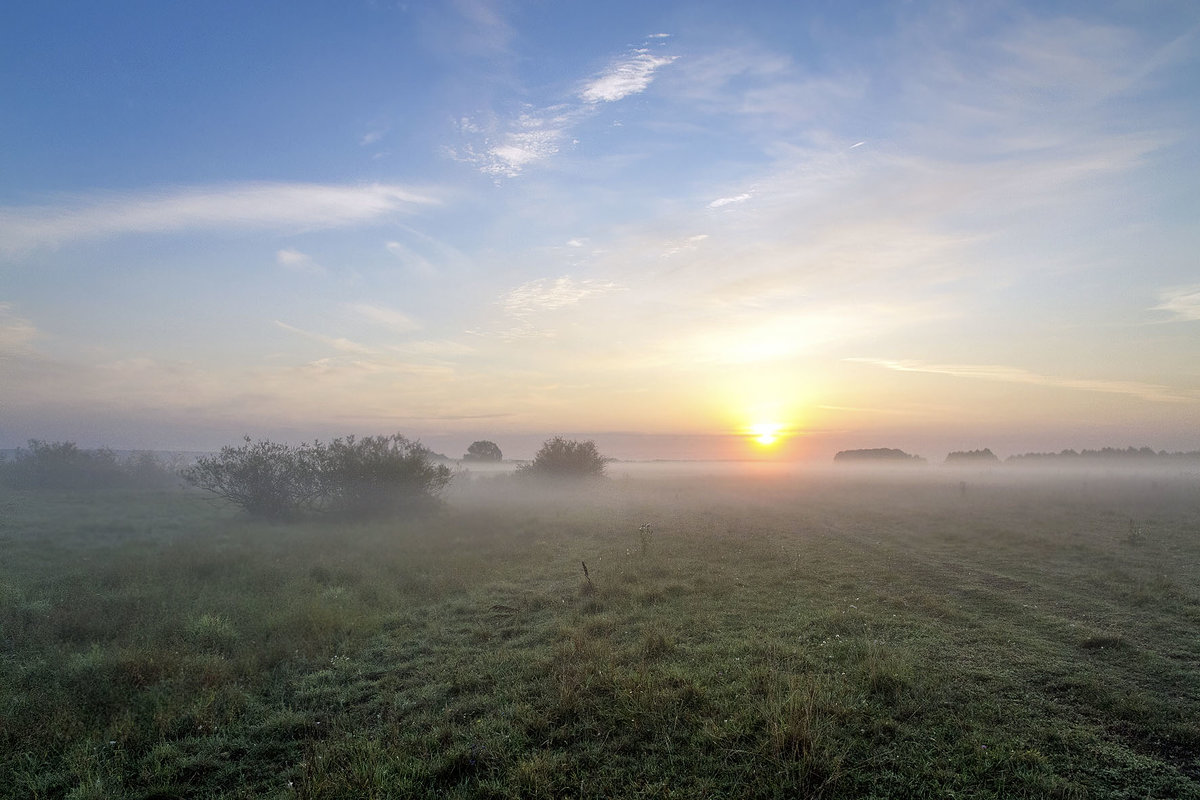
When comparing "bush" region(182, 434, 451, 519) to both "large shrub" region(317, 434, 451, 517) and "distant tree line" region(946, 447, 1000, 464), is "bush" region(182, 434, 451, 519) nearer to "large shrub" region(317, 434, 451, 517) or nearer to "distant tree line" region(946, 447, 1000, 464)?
"large shrub" region(317, 434, 451, 517)

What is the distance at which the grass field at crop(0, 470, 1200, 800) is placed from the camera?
5.67 m

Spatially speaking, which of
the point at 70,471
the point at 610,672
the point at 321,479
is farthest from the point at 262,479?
the point at 610,672

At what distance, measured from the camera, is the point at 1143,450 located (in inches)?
3883

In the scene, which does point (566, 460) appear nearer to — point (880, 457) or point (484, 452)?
point (484, 452)

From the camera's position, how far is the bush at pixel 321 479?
27.5 m

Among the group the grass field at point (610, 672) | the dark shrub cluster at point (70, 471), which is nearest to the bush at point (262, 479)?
the grass field at point (610, 672)

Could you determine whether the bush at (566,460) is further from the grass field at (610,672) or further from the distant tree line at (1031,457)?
the distant tree line at (1031,457)

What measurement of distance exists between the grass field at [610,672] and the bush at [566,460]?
111 feet

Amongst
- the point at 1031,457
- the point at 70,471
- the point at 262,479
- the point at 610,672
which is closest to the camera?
the point at 610,672

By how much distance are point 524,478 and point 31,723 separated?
46982 millimetres

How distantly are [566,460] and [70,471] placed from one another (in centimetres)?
3743

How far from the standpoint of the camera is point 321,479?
28.9 meters

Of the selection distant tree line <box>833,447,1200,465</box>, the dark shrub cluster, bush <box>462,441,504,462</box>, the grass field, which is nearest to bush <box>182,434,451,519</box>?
the grass field

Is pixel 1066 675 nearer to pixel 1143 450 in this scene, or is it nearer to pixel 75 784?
pixel 75 784
